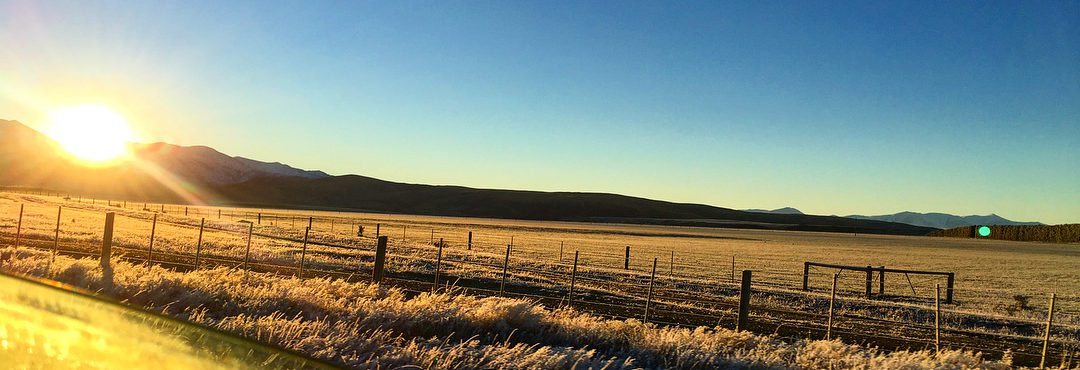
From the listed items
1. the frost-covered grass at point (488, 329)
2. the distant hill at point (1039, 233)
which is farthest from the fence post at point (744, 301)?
the distant hill at point (1039, 233)

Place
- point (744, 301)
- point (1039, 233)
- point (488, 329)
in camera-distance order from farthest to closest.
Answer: point (1039, 233), point (744, 301), point (488, 329)

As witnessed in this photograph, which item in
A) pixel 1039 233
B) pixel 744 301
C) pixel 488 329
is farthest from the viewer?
pixel 1039 233

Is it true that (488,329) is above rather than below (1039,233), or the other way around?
below

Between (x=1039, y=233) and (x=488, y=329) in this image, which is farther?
(x=1039, y=233)

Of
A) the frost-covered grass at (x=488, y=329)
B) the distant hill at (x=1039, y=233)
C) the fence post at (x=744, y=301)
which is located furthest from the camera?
the distant hill at (x=1039, y=233)

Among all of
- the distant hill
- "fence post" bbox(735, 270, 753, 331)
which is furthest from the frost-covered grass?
the distant hill

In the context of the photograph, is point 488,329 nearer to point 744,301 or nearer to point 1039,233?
point 744,301

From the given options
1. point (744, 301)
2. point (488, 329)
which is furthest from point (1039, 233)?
point (488, 329)

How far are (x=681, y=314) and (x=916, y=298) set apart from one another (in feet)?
50.0

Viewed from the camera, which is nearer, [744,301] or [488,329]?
[488,329]

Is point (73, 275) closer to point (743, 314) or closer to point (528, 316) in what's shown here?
point (528, 316)

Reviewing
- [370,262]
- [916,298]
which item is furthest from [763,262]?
[370,262]

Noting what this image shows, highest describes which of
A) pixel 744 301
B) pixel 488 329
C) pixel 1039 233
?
pixel 1039 233

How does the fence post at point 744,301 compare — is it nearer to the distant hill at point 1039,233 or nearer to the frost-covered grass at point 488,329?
the frost-covered grass at point 488,329
